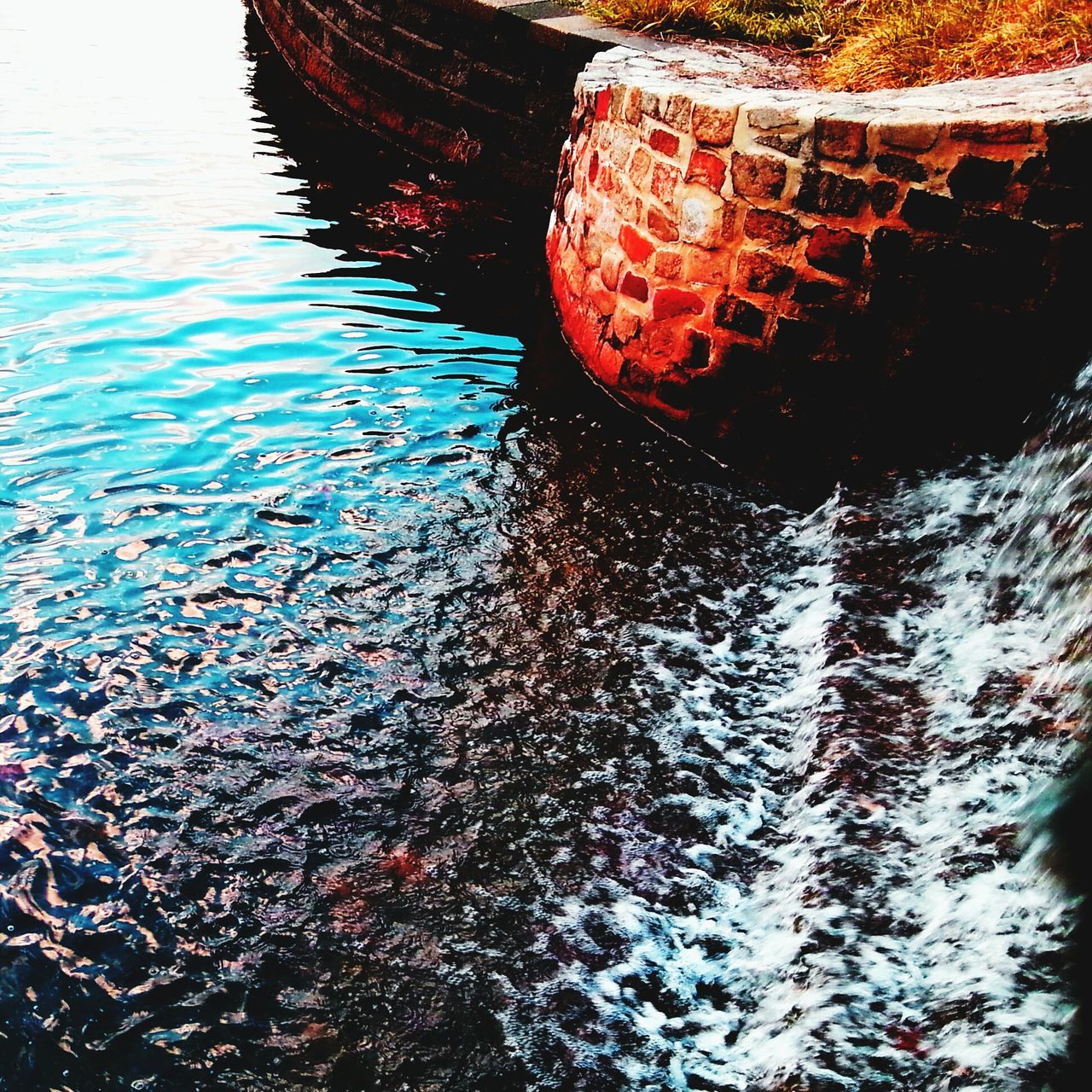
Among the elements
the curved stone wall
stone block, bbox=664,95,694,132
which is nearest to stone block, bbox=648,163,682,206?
the curved stone wall

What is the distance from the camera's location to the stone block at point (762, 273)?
406 cm

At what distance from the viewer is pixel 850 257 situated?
388 centimetres

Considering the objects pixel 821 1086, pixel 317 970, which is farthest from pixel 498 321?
pixel 821 1086

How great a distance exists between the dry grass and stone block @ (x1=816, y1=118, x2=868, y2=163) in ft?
5.07

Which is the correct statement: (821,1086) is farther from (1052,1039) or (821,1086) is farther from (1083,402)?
(1083,402)

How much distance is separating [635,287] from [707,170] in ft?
2.08

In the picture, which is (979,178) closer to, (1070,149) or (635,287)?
(1070,149)

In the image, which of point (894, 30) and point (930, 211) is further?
point (894, 30)

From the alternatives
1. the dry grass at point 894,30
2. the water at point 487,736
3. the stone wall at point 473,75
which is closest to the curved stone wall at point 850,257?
the water at point 487,736

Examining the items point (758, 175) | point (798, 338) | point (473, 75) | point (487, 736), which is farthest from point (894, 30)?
point (487, 736)

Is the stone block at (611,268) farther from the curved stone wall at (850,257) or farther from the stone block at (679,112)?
the stone block at (679,112)

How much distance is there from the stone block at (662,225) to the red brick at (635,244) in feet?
0.20

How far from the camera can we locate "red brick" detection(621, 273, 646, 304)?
4594mm

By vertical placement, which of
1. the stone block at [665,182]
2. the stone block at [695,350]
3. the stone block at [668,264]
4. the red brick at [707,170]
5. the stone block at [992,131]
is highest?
the stone block at [992,131]
